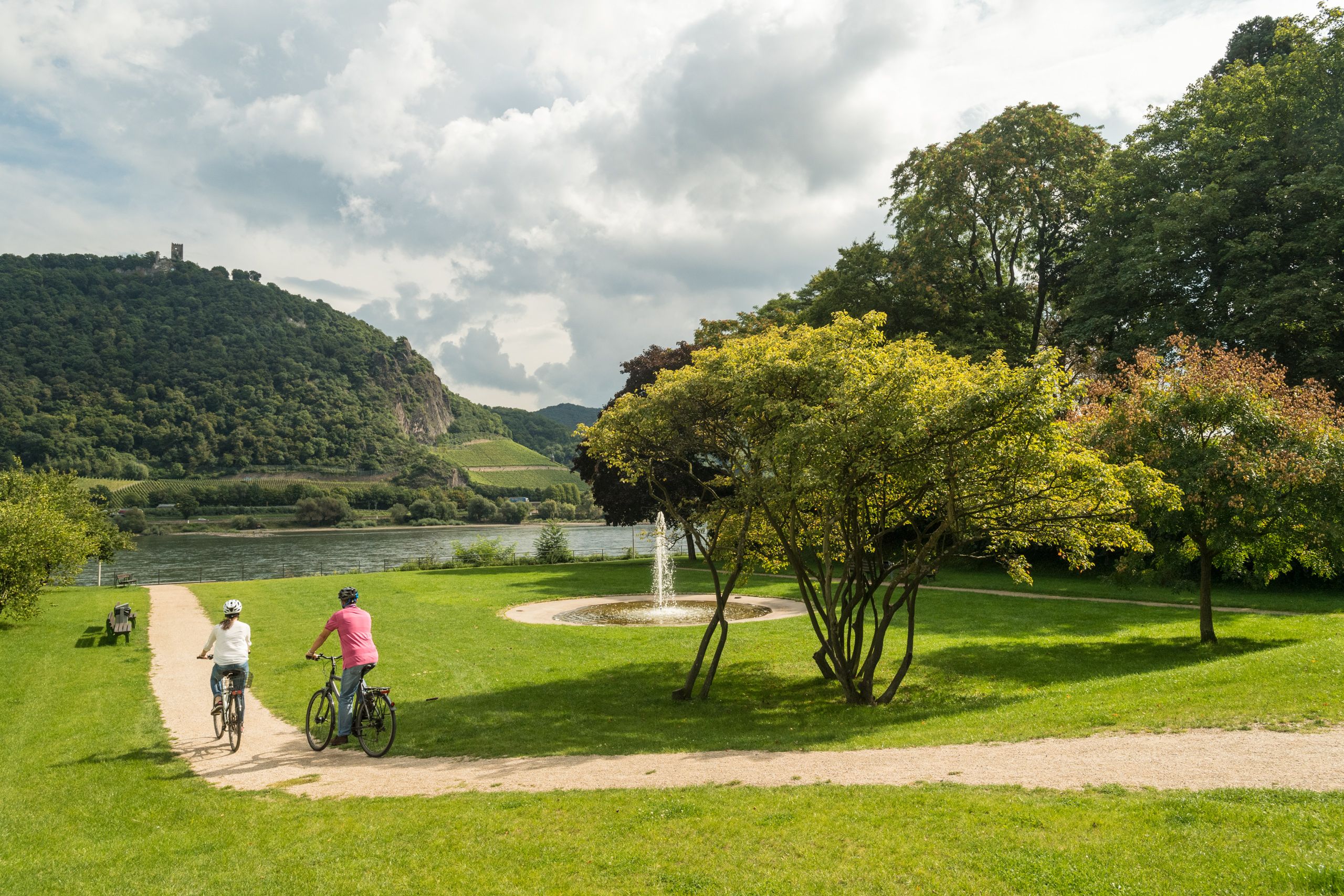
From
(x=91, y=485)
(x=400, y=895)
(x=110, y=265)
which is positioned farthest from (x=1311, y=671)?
(x=110, y=265)

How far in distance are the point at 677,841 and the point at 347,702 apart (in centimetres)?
550

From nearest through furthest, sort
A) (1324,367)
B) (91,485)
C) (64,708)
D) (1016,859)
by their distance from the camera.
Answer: (1016,859)
(64,708)
(1324,367)
(91,485)

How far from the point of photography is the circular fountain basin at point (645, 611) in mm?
22781

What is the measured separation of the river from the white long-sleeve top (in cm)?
956

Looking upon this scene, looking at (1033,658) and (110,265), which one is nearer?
(1033,658)

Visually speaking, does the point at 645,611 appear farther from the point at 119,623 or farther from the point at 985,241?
the point at 985,241

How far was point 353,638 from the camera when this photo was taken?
9.34 m

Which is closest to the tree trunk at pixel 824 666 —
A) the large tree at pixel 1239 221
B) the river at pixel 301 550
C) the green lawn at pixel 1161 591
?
the river at pixel 301 550

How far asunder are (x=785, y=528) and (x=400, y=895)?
9630 mm

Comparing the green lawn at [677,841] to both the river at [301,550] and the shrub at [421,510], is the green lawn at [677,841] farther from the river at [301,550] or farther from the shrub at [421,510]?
the shrub at [421,510]

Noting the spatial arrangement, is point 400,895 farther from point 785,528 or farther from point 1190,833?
point 785,528

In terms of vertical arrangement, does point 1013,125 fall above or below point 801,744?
above

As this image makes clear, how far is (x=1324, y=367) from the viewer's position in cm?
2300

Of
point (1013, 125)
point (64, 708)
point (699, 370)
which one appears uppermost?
point (1013, 125)
